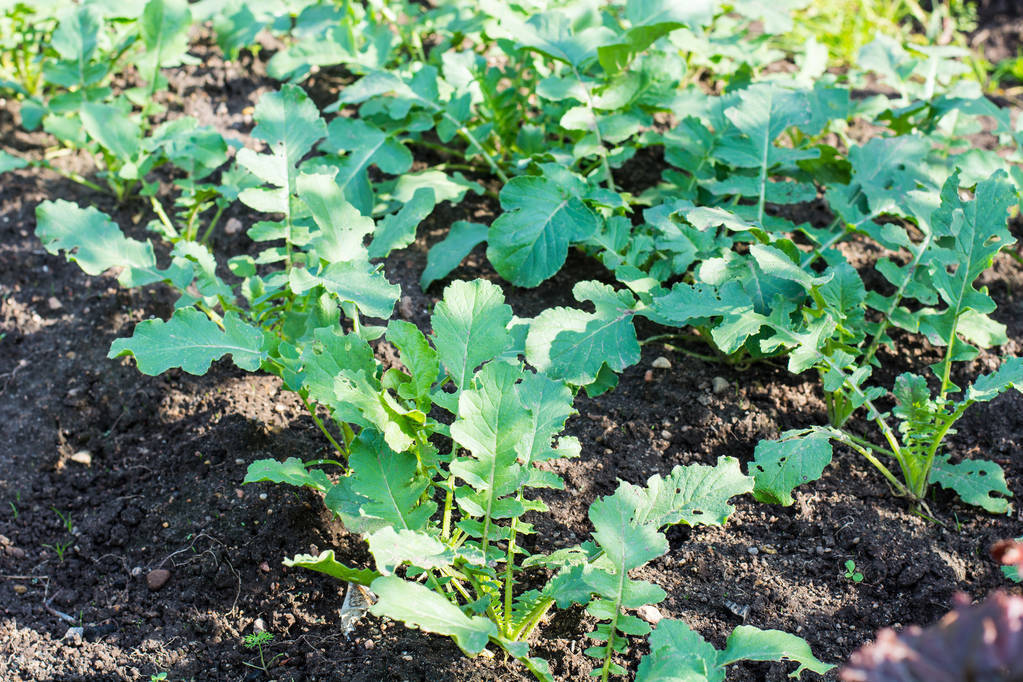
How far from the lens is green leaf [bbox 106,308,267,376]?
6.82 feet

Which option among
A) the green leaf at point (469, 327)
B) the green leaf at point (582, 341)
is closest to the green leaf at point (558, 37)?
the green leaf at point (582, 341)

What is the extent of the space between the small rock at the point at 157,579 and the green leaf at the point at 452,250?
3.83ft

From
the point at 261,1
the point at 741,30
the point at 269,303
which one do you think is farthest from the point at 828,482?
the point at 261,1

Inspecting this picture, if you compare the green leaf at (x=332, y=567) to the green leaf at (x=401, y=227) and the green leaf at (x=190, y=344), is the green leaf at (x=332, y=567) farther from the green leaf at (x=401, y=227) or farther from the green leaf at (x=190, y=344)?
the green leaf at (x=401, y=227)

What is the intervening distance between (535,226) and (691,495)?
104cm

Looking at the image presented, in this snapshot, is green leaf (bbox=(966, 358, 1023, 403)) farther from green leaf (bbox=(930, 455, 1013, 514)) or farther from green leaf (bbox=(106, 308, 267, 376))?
green leaf (bbox=(106, 308, 267, 376))

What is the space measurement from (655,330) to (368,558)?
1.16 metres

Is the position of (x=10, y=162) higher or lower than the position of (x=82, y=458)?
higher

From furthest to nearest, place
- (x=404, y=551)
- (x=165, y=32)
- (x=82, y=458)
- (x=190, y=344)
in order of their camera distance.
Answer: (x=165, y=32) → (x=82, y=458) → (x=190, y=344) → (x=404, y=551)

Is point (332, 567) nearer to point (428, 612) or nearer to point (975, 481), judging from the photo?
point (428, 612)

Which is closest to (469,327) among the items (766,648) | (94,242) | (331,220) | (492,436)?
(492,436)

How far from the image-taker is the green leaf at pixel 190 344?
6.82 ft

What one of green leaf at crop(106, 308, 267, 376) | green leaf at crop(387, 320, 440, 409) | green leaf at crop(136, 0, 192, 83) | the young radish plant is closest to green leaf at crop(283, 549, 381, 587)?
the young radish plant

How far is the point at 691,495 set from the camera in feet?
6.34
